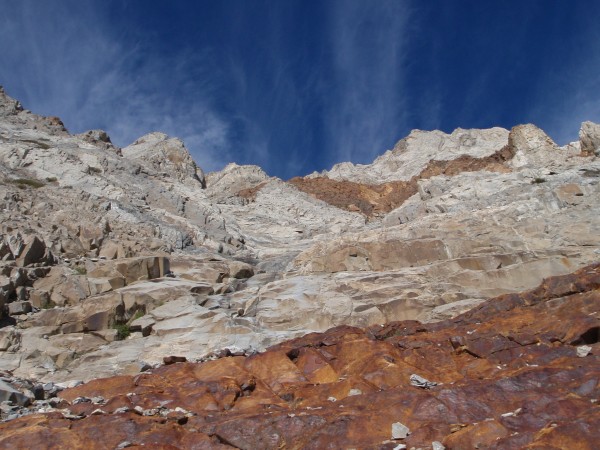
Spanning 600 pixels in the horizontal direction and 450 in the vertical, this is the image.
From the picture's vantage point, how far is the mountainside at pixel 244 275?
503 inches

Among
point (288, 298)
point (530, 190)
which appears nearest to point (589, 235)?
point (530, 190)

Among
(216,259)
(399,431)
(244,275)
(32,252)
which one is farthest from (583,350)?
(32,252)

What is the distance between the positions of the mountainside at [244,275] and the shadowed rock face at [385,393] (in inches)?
3.5

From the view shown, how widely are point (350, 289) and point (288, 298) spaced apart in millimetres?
2622

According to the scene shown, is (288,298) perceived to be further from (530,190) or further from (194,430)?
(530,190)

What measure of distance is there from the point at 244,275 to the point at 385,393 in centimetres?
1922

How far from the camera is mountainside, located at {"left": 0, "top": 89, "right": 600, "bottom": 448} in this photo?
12.8 m

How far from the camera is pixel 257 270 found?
99.7 ft

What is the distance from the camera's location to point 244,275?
93.0 ft

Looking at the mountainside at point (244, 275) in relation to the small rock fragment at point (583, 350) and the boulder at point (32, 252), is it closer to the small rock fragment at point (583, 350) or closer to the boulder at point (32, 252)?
the boulder at point (32, 252)

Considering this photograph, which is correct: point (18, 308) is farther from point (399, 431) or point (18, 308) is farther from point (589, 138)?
point (589, 138)

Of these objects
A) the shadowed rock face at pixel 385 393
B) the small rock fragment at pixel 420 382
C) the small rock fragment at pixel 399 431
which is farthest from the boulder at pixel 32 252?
the small rock fragment at pixel 399 431

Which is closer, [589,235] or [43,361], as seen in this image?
[43,361]

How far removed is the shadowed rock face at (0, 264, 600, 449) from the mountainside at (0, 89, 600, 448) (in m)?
0.09
